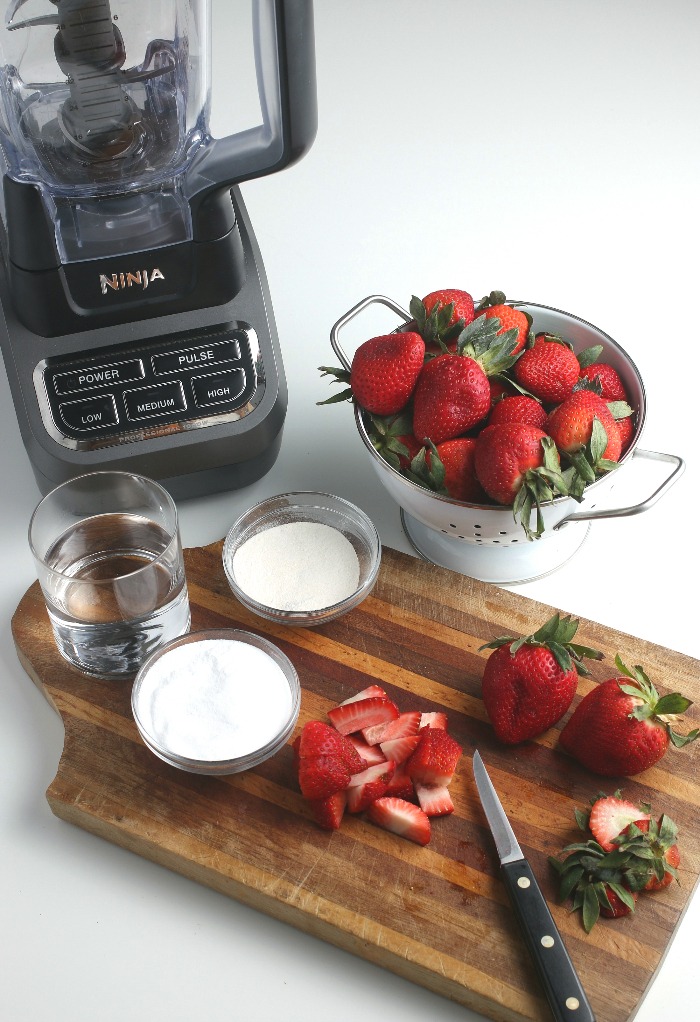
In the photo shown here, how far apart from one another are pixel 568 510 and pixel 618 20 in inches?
44.8

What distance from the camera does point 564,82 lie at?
1758 mm

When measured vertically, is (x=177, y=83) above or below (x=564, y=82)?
above

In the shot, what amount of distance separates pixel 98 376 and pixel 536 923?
631mm

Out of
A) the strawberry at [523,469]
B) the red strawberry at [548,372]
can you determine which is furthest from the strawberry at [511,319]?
the strawberry at [523,469]

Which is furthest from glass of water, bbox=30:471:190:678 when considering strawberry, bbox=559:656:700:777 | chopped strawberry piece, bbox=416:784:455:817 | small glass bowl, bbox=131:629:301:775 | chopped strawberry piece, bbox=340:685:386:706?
strawberry, bbox=559:656:700:777

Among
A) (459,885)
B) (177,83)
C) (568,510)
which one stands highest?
(177,83)

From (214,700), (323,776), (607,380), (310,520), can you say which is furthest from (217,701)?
(607,380)

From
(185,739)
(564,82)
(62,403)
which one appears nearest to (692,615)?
(185,739)

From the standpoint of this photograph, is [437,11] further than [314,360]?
Yes

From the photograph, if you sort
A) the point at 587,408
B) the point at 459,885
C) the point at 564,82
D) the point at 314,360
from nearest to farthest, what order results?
the point at 459,885 < the point at 587,408 < the point at 314,360 < the point at 564,82

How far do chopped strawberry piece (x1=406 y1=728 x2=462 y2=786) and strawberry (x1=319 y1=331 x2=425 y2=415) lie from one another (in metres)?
0.31

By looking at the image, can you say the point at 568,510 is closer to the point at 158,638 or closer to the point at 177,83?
the point at 158,638

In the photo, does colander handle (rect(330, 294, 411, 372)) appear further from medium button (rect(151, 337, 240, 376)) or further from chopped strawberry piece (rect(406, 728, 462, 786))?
chopped strawberry piece (rect(406, 728, 462, 786))

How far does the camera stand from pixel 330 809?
943 mm
